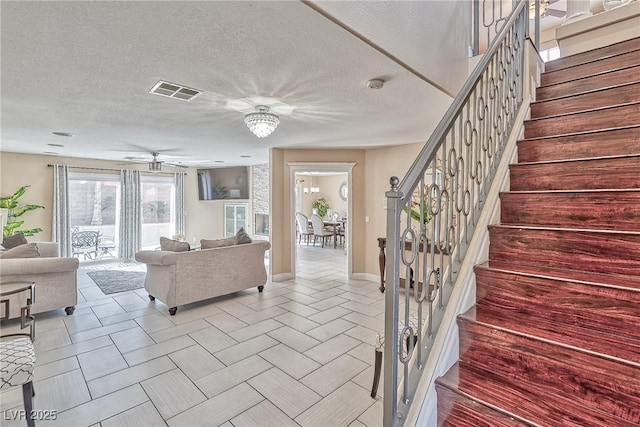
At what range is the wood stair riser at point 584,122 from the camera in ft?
6.17

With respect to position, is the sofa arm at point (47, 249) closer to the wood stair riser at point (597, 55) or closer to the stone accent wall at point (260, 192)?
the stone accent wall at point (260, 192)

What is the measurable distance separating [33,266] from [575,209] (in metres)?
5.05

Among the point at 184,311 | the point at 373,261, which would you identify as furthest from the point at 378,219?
the point at 184,311

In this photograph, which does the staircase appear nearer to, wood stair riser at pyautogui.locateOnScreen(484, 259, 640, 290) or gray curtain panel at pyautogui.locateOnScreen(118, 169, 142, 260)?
wood stair riser at pyautogui.locateOnScreen(484, 259, 640, 290)

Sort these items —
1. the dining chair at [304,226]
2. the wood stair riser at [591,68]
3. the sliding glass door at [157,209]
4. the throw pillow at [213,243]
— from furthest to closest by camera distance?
1. the dining chair at [304,226]
2. the sliding glass door at [157,209]
3. the throw pillow at [213,243]
4. the wood stair riser at [591,68]

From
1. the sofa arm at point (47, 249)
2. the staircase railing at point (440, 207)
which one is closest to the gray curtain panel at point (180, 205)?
the sofa arm at point (47, 249)

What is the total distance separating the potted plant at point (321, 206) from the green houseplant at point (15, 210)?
7.52 metres

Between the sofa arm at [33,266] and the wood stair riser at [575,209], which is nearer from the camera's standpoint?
the wood stair riser at [575,209]

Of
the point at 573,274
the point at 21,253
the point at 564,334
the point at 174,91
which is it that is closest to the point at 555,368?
the point at 564,334

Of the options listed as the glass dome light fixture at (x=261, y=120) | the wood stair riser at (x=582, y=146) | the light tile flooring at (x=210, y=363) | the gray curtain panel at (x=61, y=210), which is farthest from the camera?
the gray curtain panel at (x=61, y=210)

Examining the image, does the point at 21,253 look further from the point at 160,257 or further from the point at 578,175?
the point at 578,175

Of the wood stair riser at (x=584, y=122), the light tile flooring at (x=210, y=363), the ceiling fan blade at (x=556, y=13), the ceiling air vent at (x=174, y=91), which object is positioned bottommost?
the light tile flooring at (x=210, y=363)

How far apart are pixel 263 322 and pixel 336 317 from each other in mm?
883

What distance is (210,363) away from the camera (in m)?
2.66
